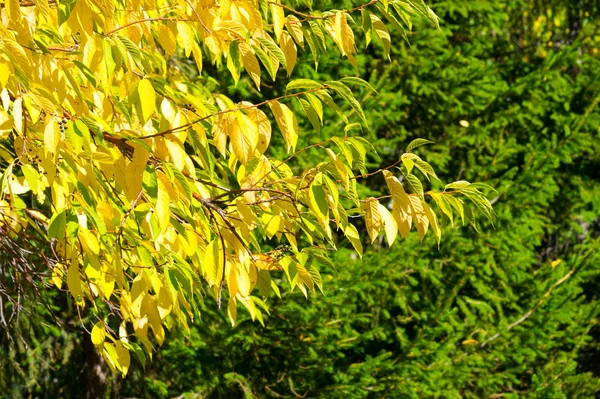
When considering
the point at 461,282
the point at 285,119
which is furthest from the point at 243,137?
the point at 461,282

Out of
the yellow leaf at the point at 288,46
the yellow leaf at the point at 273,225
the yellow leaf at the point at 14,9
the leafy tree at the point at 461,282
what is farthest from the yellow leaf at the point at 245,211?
the leafy tree at the point at 461,282

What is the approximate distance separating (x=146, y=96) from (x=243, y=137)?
1.02 ft

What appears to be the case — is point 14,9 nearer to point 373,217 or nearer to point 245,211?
point 245,211

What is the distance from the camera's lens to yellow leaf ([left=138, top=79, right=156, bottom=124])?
2229 mm

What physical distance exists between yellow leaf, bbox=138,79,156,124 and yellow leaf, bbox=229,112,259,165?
262mm

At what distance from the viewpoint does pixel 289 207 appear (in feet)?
9.21

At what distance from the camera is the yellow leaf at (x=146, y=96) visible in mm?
2229

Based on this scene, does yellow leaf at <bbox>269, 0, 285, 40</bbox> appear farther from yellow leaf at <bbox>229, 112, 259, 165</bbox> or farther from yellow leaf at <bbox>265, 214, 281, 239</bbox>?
yellow leaf at <bbox>265, 214, 281, 239</bbox>

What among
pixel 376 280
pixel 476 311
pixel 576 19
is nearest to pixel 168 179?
→ pixel 376 280

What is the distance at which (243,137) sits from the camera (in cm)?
240

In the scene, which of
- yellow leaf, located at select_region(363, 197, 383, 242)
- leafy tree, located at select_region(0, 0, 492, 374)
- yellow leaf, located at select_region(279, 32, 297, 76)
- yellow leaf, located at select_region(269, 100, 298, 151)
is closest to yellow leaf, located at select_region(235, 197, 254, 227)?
leafy tree, located at select_region(0, 0, 492, 374)

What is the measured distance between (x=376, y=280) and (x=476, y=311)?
44.6 inches

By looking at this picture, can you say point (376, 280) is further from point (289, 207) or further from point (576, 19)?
point (576, 19)

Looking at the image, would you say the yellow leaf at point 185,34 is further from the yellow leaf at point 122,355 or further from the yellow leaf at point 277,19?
the yellow leaf at point 122,355
